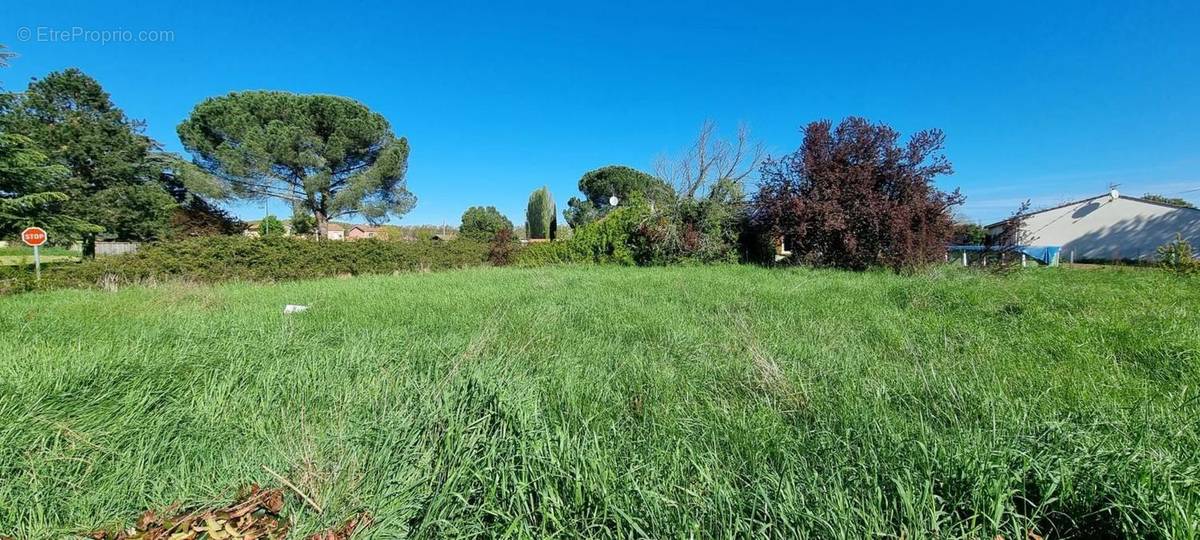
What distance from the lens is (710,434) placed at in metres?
2.04

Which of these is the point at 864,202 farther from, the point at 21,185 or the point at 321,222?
the point at 321,222

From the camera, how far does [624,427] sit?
215 cm

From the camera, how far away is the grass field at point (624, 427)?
55.3 inches

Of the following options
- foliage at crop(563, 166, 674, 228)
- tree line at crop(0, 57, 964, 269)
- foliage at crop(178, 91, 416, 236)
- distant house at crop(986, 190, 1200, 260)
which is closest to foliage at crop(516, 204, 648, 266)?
tree line at crop(0, 57, 964, 269)

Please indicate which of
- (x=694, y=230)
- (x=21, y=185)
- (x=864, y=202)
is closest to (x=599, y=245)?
(x=694, y=230)

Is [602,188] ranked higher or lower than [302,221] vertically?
higher

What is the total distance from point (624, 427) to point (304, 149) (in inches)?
930

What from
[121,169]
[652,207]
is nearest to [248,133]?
[121,169]

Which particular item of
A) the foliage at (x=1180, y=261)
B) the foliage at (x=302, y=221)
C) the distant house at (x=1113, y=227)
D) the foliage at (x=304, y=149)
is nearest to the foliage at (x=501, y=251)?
the foliage at (x=304, y=149)

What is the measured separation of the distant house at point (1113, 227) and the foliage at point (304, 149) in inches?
1162

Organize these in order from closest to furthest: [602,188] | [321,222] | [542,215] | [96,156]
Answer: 1. [96,156]
2. [321,222]
3. [542,215]
4. [602,188]

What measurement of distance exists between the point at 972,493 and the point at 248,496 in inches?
107

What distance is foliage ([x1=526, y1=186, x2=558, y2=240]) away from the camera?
98.4ft

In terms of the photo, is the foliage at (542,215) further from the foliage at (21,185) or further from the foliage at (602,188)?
the foliage at (21,185)
